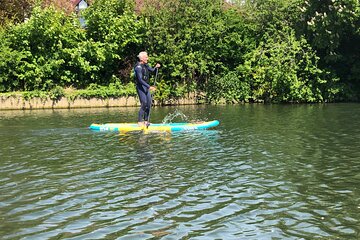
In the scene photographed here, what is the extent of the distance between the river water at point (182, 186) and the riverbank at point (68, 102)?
52.6 feet

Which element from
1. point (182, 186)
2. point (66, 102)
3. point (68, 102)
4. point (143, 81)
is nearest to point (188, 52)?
point (68, 102)

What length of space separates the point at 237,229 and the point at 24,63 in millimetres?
27550

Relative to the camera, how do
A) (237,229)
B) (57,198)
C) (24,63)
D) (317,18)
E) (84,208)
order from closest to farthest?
(237,229) → (84,208) → (57,198) → (317,18) → (24,63)

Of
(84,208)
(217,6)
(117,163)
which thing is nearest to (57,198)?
(84,208)

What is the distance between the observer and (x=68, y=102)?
30203 millimetres

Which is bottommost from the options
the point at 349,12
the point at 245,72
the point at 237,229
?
the point at 237,229

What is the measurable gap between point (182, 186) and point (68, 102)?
23458 millimetres

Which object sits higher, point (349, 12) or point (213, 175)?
point (349, 12)

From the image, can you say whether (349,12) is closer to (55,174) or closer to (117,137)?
(117,137)

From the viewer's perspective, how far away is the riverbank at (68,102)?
29500 mm

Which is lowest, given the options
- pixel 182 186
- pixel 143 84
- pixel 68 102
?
pixel 182 186

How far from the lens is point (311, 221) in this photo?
6227 millimetres

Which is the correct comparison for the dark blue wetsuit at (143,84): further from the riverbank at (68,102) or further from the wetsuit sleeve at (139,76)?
the riverbank at (68,102)

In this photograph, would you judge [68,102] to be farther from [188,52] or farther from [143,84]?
[143,84]
